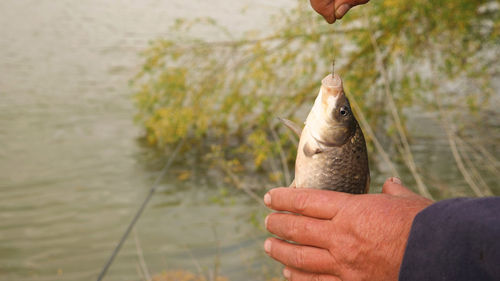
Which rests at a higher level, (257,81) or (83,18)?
(83,18)

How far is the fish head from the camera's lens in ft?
4.71

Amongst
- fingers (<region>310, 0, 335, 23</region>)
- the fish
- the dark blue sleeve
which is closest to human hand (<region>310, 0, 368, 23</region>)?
fingers (<region>310, 0, 335, 23</region>)

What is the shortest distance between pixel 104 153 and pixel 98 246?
2.77 m

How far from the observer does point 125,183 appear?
23.0 ft

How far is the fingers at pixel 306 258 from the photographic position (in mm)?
1368

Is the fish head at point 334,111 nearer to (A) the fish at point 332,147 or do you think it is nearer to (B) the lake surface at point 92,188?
(A) the fish at point 332,147

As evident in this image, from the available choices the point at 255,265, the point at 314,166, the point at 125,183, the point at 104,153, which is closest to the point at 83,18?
the point at 104,153

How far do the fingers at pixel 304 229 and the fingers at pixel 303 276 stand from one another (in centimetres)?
9

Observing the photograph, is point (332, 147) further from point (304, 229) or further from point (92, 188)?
point (92, 188)

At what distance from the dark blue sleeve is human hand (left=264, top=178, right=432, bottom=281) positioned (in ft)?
0.23

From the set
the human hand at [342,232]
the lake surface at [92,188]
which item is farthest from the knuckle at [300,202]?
the lake surface at [92,188]

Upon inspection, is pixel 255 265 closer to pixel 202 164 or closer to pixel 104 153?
pixel 202 164

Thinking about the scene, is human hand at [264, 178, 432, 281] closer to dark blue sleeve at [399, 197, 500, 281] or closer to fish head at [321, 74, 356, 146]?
dark blue sleeve at [399, 197, 500, 281]

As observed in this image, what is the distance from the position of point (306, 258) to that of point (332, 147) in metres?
0.34
